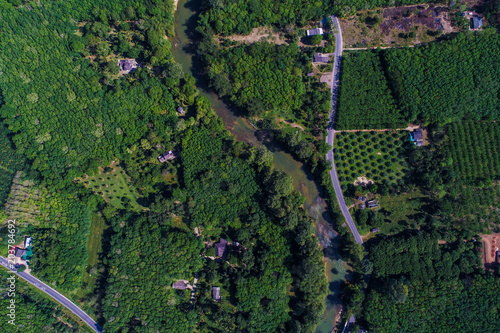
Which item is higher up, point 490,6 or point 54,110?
point 490,6

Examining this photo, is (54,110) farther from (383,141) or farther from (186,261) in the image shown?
(383,141)

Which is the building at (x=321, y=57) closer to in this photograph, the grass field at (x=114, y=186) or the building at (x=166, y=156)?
the building at (x=166, y=156)

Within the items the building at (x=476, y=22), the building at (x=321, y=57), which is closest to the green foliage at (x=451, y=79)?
the building at (x=476, y=22)

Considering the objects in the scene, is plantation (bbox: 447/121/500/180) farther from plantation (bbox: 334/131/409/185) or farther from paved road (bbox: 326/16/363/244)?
paved road (bbox: 326/16/363/244)

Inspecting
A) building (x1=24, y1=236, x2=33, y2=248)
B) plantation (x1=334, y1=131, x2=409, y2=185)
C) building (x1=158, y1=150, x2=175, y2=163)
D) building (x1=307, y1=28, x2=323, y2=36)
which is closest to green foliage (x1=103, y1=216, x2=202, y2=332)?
building (x1=158, y1=150, x2=175, y2=163)

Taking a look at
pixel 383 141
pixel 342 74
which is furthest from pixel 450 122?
pixel 342 74

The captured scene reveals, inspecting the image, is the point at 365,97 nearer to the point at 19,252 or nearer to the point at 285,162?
the point at 285,162

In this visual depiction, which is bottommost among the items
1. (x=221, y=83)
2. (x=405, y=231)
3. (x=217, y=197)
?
(x=405, y=231)
